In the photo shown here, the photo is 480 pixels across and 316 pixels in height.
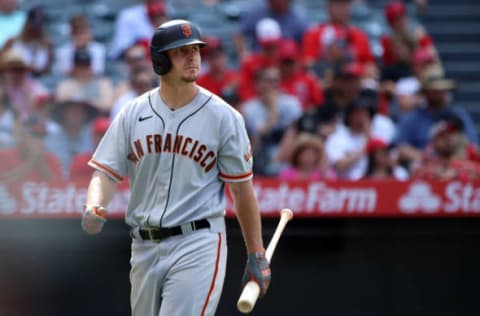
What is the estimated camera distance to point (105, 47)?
28.9ft

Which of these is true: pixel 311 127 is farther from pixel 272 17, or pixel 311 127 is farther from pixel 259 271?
pixel 259 271

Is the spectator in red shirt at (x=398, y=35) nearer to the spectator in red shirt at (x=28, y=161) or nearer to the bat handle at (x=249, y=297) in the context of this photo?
the spectator in red shirt at (x=28, y=161)

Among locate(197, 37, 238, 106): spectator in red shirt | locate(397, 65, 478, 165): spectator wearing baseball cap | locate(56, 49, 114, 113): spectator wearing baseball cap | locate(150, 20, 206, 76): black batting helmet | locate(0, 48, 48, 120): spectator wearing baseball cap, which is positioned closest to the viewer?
locate(150, 20, 206, 76): black batting helmet

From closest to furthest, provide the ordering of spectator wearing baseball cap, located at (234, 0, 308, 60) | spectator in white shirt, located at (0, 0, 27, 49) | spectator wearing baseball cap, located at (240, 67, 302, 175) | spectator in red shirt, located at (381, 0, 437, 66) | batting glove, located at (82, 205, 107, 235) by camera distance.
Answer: batting glove, located at (82, 205, 107, 235) → spectator wearing baseball cap, located at (240, 67, 302, 175) → spectator in white shirt, located at (0, 0, 27, 49) → spectator wearing baseball cap, located at (234, 0, 308, 60) → spectator in red shirt, located at (381, 0, 437, 66)

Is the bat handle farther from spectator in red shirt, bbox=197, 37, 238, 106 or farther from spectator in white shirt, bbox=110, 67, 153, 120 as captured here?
spectator in red shirt, bbox=197, 37, 238, 106

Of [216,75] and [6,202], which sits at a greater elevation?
[6,202]

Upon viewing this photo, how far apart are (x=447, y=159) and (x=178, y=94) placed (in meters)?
3.31

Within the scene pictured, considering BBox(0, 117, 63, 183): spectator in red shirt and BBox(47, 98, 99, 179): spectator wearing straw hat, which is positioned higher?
BBox(0, 117, 63, 183): spectator in red shirt

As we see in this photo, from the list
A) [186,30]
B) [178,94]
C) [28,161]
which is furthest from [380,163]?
[186,30]

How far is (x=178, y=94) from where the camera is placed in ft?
13.3

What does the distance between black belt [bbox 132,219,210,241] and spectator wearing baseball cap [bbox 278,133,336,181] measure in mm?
2602

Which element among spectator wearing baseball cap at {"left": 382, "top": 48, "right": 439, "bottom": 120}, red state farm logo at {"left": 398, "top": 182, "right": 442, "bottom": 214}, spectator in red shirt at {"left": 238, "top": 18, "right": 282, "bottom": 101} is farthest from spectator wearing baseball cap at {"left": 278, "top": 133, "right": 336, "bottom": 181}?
spectator wearing baseball cap at {"left": 382, "top": 48, "right": 439, "bottom": 120}

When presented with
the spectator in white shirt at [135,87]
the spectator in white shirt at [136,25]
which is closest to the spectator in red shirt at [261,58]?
the spectator in white shirt at [135,87]

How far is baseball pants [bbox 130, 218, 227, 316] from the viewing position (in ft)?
12.8
